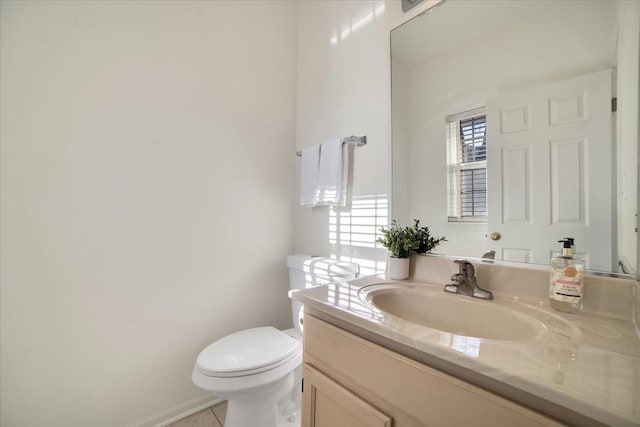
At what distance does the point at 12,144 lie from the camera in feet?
3.34

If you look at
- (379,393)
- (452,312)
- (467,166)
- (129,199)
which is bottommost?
(379,393)

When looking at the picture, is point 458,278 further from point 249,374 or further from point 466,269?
point 249,374

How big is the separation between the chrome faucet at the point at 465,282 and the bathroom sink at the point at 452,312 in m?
0.02

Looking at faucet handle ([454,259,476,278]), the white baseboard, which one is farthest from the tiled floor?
faucet handle ([454,259,476,278])

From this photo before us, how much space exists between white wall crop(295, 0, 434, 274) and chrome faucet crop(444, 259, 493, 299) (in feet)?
1.49

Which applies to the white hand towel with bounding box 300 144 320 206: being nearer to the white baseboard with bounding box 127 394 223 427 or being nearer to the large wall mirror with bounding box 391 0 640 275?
the large wall mirror with bounding box 391 0 640 275

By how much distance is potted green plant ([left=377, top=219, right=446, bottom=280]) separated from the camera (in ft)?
3.25

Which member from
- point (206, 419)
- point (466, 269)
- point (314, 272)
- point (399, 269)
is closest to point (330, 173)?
point (314, 272)

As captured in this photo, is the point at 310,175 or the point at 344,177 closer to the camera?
the point at 344,177

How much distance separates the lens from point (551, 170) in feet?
2.63

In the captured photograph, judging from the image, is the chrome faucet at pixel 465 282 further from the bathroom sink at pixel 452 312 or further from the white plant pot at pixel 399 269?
the white plant pot at pixel 399 269

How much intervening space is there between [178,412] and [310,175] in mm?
→ 1455

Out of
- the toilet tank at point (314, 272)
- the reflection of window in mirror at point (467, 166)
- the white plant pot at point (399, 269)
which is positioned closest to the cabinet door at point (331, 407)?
the white plant pot at point (399, 269)

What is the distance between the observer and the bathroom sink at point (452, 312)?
0.67m
